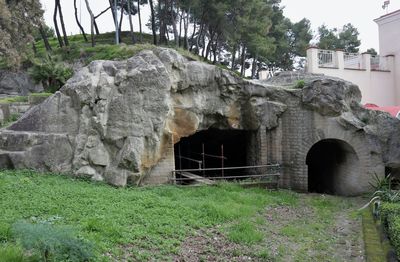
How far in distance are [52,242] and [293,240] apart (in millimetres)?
6122

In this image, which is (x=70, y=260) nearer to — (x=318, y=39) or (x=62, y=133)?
(x=62, y=133)

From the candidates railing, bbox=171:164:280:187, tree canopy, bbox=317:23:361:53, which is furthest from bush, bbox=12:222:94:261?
tree canopy, bbox=317:23:361:53

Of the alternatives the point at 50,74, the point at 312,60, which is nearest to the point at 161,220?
the point at 50,74

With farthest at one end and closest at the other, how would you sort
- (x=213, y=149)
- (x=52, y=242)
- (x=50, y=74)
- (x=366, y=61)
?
1. (x=366, y=61)
2. (x=213, y=149)
3. (x=50, y=74)
4. (x=52, y=242)

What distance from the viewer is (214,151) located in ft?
71.7

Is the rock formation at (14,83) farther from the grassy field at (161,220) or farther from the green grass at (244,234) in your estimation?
the green grass at (244,234)

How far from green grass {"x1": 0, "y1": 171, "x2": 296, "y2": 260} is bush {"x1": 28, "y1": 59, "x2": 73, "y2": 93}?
30.2 feet

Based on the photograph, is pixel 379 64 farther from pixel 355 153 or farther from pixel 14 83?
pixel 14 83

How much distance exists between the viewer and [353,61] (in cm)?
2628

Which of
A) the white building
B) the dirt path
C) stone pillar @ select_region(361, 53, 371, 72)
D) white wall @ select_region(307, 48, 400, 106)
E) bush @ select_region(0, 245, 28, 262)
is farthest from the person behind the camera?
stone pillar @ select_region(361, 53, 371, 72)

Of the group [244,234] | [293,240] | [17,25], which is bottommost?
[293,240]

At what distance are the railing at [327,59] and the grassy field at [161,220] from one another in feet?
43.8

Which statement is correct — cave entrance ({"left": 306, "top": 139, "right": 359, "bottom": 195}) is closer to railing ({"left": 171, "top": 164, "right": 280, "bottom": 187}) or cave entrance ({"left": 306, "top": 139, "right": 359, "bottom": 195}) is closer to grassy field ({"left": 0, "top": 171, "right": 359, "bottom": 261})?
railing ({"left": 171, "top": 164, "right": 280, "bottom": 187})

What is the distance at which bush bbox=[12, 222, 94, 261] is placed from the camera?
19.9 ft
